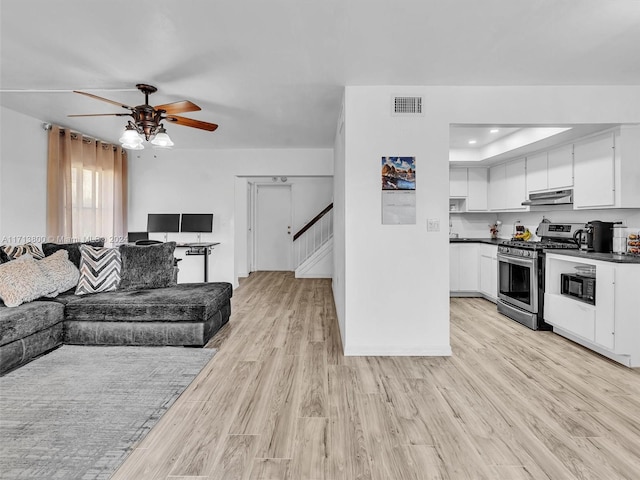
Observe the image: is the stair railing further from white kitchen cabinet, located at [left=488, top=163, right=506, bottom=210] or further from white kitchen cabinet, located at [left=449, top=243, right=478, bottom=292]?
white kitchen cabinet, located at [left=488, top=163, right=506, bottom=210]

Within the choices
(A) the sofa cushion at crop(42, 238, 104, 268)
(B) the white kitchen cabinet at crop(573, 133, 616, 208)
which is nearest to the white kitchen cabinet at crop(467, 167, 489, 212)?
(B) the white kitchen cabinet at crop(573, 133, 616, 208)

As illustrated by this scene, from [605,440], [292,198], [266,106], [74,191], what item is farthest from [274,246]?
[605,440]

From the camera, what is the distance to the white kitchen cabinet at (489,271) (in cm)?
515

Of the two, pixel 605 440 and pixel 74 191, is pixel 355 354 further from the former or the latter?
pixel 74 191

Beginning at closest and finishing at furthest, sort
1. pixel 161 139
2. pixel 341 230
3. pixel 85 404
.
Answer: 1. pixel 85 404
2. pixel 161 139
3. pixel 341 230

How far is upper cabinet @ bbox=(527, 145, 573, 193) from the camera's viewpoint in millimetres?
4191

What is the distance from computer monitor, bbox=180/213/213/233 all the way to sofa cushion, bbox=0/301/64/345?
2.88m

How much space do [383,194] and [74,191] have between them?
4.47 metres

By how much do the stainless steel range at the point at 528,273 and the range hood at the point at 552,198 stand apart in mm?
432

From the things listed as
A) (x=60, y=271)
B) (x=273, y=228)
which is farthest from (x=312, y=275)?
(x=60, y=271)

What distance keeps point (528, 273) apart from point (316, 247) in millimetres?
4622

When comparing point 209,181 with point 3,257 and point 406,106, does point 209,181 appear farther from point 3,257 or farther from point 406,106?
point 406,106

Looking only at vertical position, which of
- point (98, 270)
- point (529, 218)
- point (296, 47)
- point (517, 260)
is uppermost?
point (296, 47)

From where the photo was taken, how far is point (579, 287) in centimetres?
354
